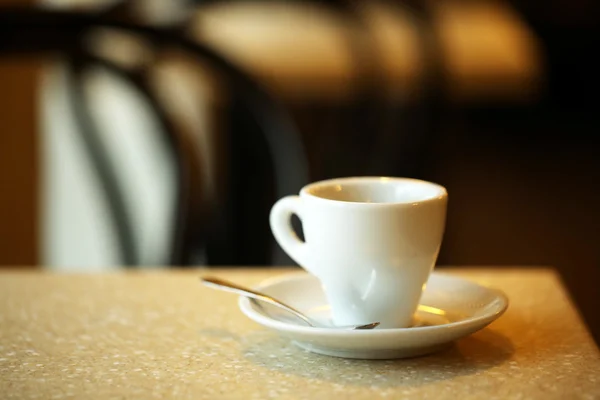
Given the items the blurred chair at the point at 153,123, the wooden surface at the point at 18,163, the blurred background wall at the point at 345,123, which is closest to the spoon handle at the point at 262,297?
the blurred chair at the point at 153,123

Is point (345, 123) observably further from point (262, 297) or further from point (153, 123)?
point (262, 297)

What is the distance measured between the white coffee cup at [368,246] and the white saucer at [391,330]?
24mm

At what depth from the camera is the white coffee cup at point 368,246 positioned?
1.55 ft

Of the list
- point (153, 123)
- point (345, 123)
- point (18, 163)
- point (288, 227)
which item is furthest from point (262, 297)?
point (18, 163)

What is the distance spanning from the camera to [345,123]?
1947 mm

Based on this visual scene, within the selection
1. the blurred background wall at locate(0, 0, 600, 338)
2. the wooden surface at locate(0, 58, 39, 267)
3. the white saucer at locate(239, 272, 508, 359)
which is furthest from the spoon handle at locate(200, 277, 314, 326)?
the wooden surface at locate(0, 58, 39, 267)

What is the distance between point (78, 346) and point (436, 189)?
0.24m

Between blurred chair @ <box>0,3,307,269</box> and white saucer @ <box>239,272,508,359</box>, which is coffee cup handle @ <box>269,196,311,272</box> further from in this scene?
blurred chair @ <box>0,3,307,269</box>

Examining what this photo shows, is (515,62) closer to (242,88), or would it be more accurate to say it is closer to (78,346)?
(242,88)

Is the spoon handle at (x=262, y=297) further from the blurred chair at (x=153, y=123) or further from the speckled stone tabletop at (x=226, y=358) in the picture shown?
the blurred chair at (x=153, y=123)

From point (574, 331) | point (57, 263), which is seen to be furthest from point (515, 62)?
point (574, 331)

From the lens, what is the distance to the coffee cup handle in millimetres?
511

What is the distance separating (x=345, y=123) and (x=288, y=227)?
143cm

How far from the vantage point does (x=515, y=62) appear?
7.13 ft
